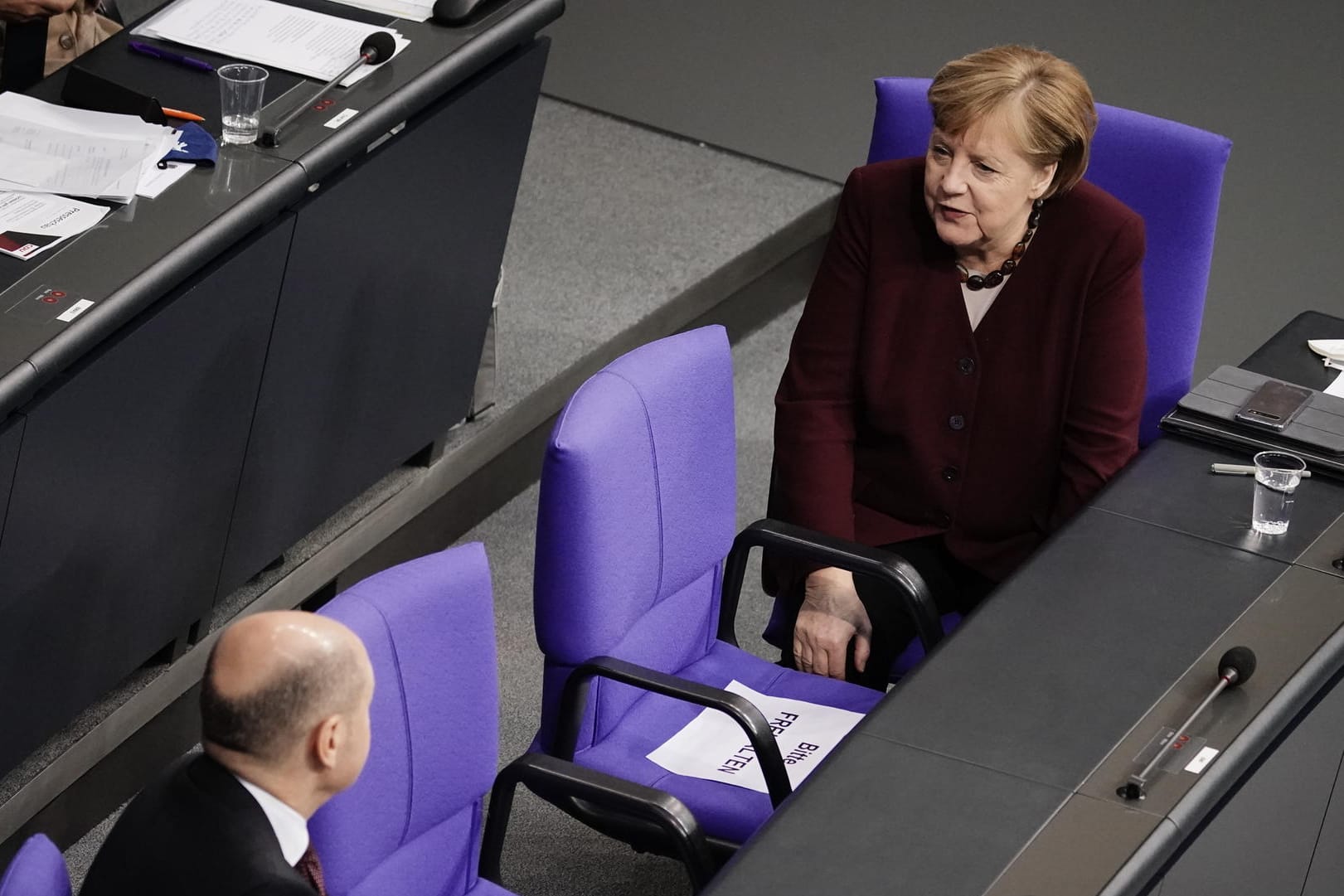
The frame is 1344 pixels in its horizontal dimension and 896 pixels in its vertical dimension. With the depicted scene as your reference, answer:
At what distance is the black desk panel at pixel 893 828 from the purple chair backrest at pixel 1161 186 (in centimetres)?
121

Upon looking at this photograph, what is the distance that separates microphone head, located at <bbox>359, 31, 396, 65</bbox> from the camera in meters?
3.14

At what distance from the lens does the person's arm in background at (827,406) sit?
2.84 m

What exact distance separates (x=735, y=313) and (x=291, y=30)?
175 centimetres

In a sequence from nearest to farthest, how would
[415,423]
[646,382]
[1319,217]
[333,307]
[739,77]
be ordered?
[646,382]
[333,307]
[415,423]
[1319,217]
[739,77]

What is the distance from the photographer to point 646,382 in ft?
A: 8.26

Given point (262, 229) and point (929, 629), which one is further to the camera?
point (262, 229)

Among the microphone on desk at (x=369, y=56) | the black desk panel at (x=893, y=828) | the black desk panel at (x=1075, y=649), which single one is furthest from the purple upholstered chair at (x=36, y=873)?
the microphone on desk at (x=369, y=56)

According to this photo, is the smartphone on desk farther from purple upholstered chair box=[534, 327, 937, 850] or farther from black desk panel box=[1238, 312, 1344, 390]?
purple upholstered chair box=[534, 327, 937, 850]

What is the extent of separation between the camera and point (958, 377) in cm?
284

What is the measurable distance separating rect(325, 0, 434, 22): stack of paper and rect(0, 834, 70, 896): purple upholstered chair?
1989 mm

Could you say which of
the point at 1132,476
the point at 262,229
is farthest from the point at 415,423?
the point at 1132,476

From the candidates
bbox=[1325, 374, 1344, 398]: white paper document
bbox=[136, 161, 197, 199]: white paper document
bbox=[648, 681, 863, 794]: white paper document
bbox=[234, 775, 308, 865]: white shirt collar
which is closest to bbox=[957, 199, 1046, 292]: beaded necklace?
bbox=[1325, 374, 1344, 398]: white paper document

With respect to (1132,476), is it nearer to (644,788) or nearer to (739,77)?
(644,788)

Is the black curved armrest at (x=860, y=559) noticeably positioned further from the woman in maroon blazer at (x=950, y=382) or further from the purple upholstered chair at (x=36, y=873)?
the purple upholstered chair at (x=36, y=873)
